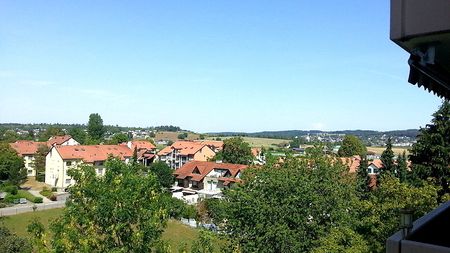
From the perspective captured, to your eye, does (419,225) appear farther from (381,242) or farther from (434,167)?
(434,167)

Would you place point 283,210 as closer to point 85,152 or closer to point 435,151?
point 435,151

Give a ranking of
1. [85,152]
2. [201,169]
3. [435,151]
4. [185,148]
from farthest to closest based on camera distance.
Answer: [185,148]
[85,152]
[201,169]
[435,151]

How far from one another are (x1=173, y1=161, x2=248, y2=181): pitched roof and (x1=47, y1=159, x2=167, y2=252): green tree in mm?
41987

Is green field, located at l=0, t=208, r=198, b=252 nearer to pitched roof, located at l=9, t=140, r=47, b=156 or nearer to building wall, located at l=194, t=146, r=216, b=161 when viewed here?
building wall, located at l=194, t=146, r=216, b=161

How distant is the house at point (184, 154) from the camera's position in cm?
7432

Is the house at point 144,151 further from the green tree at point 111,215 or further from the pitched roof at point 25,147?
the green tree at point 111,215

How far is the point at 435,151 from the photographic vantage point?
25453 millimetres

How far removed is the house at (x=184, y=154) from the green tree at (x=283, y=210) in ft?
181

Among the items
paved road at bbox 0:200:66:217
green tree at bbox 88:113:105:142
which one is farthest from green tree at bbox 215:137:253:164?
green tree at bbox 88:113:105:142

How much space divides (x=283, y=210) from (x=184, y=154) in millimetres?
57829

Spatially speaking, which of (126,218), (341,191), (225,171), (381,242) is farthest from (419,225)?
(225,171)

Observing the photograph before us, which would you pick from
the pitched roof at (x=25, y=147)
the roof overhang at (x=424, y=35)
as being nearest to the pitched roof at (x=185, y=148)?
the pitched roof at (x=25, y=147)

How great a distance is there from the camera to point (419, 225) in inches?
156

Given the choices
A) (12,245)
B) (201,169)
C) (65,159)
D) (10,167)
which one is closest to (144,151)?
(65,159)
